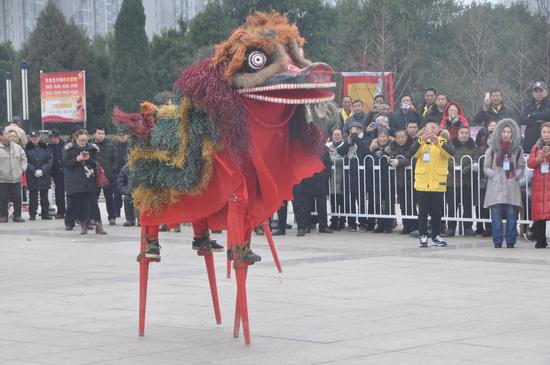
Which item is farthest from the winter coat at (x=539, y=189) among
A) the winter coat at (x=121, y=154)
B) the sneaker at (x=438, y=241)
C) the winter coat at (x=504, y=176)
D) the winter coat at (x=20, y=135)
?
the winter coat at (x=20, y=135)

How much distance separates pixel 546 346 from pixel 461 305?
2090 mm

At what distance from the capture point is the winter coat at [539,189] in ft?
50.1

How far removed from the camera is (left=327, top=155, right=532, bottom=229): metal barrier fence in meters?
17.2

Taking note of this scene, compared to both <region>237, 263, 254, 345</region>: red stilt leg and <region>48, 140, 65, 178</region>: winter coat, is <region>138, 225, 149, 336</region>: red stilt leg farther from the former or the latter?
<region>48, 140, 65, 178</region>: winter coat

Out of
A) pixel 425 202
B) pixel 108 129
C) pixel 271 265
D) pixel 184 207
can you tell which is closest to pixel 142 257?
pixel 184 207

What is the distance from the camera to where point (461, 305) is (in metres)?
10.1

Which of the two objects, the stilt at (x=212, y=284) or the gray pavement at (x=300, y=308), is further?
the stilt at (x=212, y=284)

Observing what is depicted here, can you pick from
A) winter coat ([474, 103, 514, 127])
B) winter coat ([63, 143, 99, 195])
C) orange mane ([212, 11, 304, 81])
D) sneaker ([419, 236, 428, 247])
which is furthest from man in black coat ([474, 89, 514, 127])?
orange mane ([212, 11, 304, 81])

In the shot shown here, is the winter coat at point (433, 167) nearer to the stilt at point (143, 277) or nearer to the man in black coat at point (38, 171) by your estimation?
the stilt at point (143, 277)

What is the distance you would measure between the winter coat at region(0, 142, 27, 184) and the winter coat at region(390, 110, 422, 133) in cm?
799

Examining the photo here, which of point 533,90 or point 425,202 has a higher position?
point 533,90

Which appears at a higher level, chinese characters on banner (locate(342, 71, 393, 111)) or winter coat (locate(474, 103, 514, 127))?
chinese characters on banner (locate(342, 71, 393, 111))

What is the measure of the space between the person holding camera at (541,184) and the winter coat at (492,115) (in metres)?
2.90

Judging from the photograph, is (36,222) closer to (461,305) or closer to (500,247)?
(500,247)
